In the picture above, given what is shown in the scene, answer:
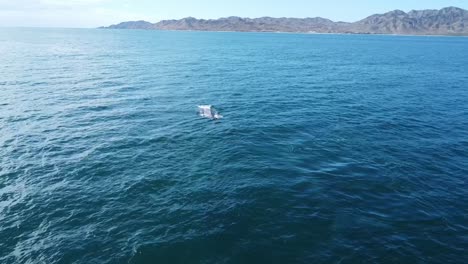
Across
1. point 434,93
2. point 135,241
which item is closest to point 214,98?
point 135,241

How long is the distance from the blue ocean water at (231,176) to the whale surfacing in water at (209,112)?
6.99 feet

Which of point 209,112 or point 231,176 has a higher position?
point 209,112

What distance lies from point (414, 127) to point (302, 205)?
35131 millimetres

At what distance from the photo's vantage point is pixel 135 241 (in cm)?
2933

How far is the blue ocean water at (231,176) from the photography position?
2914cm

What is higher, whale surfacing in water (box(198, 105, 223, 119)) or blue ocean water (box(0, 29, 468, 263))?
whale surfacing in water (box(198, 105, 223, 119))

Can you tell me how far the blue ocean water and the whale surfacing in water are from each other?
213cm

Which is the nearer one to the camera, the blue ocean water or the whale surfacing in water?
the blue ocean water

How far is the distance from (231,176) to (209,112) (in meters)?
23.9

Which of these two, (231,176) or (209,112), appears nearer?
(231,176)

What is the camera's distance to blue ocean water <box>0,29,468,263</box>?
29.1 metres

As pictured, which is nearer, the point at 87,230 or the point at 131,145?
the point at 87,230

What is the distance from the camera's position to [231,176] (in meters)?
41.0

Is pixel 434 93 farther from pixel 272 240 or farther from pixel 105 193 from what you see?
pixel 105 193
